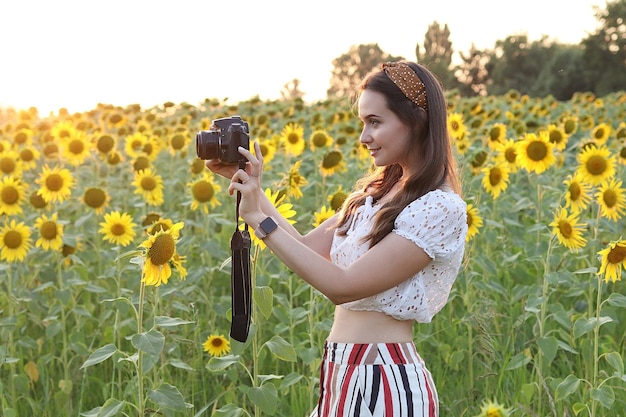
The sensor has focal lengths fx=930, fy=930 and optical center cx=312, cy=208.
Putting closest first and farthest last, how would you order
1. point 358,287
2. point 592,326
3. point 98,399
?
point 358,287, point 592,326, point 98,399

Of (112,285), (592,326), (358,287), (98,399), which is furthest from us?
(112,285)

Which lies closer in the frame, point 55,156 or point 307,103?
point 55,156

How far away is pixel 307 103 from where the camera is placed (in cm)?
1220

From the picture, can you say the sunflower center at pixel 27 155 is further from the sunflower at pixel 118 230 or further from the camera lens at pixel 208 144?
the camera lens at pixel 208 144

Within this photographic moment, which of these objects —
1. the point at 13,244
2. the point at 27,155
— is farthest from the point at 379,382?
the point at 27,155

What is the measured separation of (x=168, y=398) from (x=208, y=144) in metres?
0.79

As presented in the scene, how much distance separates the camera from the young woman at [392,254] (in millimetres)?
2236

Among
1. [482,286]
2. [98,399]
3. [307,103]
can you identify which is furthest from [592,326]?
[307,103]

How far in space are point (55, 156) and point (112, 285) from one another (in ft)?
7.56

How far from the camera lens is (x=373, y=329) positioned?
2.36 meters

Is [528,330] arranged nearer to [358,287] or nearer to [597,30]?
[358,287]

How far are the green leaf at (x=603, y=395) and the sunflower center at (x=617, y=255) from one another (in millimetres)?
443

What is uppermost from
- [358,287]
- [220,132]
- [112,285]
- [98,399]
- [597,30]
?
[597,30]

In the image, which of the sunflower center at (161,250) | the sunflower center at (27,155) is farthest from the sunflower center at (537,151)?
the sunflower center at (27,155)
